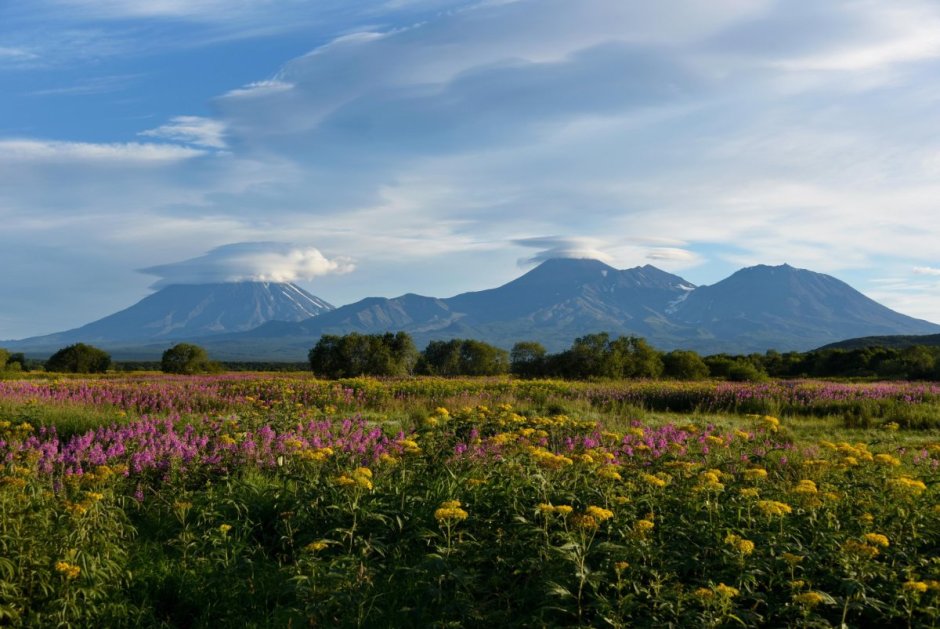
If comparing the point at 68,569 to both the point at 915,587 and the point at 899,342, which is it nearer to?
the point at 915,587

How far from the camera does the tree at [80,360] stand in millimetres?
59469

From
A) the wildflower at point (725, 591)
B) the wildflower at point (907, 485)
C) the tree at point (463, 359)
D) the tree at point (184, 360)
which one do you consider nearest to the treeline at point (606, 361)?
the tree at point (463, 359)

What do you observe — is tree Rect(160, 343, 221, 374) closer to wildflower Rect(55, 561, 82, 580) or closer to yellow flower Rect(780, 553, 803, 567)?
wildflower Rect(55, 561, 82, 580)

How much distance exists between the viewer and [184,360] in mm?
58531

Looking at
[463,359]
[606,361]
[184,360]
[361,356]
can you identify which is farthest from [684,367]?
[184,360]

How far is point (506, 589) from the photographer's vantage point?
193 inches

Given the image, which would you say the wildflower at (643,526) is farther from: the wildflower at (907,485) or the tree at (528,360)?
the tree at (528,360)

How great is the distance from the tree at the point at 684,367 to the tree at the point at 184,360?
39.4 m

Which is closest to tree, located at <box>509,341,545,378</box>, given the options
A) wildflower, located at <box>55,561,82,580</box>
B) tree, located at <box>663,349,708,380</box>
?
tree, located at <box>663,349,708,380</box>

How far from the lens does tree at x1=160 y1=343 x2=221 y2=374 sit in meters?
57.6

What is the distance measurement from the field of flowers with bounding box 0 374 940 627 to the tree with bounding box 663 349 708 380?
1327 inches

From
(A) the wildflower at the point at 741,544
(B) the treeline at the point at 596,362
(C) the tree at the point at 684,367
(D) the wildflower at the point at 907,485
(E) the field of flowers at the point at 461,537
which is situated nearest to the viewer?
(A) the wildflower at the point at 741,544

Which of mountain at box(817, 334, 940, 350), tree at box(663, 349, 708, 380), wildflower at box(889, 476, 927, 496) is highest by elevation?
mountain at box(817, 334, 940, 350)

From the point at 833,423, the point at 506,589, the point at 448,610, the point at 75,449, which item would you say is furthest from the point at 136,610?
the point at 833,423
